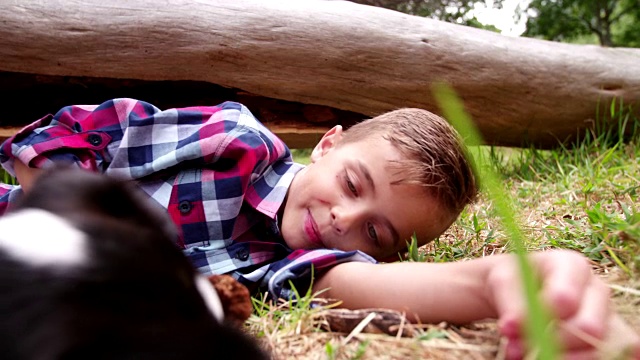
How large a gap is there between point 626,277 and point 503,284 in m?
0.52

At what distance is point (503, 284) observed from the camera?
1146 millimetres

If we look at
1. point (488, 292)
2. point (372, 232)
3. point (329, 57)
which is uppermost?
point (329, 57)

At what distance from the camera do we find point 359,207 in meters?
1.78

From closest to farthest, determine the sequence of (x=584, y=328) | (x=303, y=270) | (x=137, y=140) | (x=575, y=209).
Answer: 1. (x=584, y=328)
2. (x=303, y=270)
3. (x=137, y=140)
4. (x=575, y=209)

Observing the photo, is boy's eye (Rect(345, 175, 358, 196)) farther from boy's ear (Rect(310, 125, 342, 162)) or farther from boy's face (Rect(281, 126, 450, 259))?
boy's ear (Rect(310, 125, 342, 162))

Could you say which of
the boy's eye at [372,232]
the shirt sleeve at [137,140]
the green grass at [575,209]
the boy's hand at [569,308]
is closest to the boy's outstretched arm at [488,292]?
the boy's hand at [569,308]

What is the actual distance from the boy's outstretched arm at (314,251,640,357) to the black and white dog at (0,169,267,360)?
0.46m

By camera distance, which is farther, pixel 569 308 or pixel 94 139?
pixel 94 139

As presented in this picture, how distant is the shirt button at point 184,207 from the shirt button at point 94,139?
0.39m

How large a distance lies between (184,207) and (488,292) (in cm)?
102

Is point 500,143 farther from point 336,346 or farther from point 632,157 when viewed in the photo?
point 336,346

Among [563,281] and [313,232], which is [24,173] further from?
[563,281]

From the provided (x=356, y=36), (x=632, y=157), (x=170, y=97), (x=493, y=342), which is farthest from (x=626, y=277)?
(x=170, y=97)

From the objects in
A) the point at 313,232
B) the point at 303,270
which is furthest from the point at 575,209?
the point at 303,270
